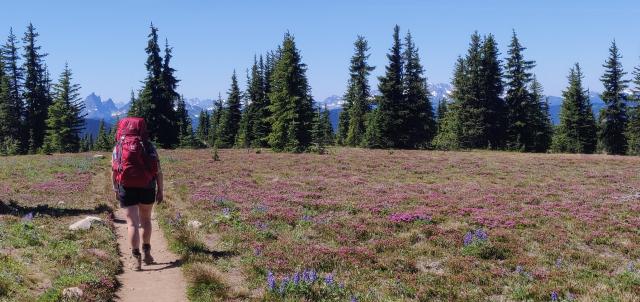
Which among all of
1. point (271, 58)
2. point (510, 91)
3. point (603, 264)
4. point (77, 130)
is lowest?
point (603, 264)

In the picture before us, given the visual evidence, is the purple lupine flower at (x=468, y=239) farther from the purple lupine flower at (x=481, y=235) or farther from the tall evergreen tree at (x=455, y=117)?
the tall evergreen tree at (x=455, y=117)

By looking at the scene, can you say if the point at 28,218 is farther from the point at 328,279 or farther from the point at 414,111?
the point at 414,111

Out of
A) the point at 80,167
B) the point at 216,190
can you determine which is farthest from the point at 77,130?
the point at 216,190

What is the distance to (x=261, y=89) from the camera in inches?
2985

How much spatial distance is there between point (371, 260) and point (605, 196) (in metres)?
14.7

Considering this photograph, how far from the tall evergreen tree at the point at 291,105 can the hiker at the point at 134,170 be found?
4216cm

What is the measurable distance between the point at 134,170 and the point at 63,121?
65.8 metres

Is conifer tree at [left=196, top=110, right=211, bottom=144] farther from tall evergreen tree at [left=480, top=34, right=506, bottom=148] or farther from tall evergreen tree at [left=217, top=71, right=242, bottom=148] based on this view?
tall evergreen tree at [left=480, top=34, right=506, bottom=148]

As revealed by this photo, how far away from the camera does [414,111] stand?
205ft

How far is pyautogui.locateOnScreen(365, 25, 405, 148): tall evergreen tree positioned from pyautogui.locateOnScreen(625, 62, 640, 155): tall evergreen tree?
32.0m

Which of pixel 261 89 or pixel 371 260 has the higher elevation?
pixel 261 89

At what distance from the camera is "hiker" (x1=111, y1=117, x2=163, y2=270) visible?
379 inches

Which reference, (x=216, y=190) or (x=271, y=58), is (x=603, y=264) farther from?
(x=271, y=58)

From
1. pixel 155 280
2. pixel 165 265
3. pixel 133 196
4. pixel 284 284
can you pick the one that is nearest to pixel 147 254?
pixel 165 265
